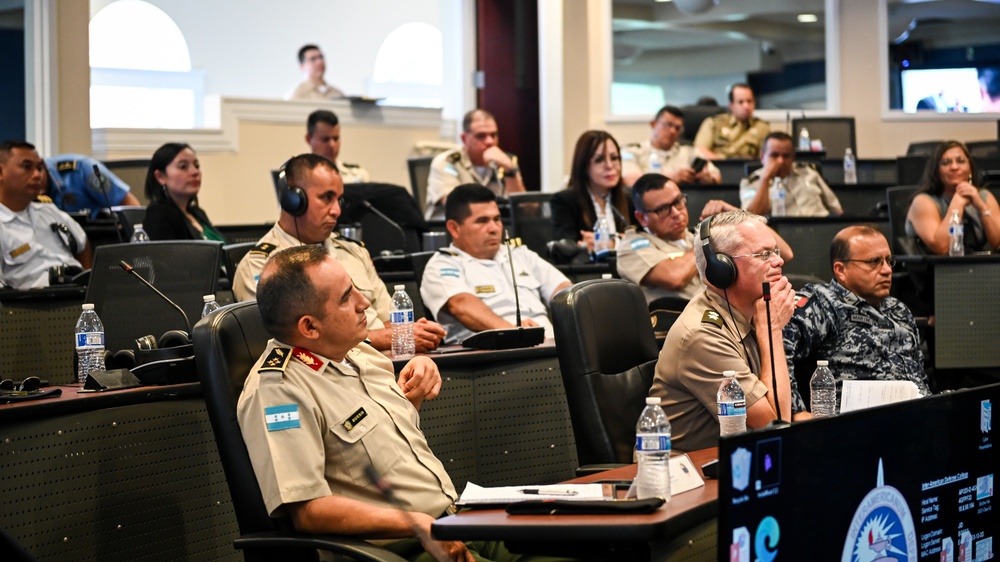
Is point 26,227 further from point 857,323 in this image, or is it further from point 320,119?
point 857,323

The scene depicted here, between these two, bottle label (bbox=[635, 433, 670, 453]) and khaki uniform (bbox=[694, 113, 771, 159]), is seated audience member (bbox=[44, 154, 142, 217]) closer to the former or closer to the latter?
khaki uniform (bbox=[694, 113, 771, 159])

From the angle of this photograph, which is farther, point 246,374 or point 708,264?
point 708,264

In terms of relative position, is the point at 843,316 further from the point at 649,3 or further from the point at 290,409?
the point at 649,3

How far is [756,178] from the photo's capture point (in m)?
7.10

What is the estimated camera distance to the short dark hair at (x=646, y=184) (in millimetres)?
4758

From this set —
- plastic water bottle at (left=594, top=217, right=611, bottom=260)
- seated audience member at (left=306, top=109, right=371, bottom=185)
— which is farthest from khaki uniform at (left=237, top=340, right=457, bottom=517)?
seated audience member at (left=306, top=109, right=371, bottom=185)

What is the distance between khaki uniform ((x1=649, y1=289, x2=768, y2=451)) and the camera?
9.00ft

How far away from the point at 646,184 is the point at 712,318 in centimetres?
206

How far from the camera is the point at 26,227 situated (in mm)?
5301

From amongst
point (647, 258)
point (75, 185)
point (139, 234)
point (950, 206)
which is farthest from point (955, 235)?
point (75, 185)

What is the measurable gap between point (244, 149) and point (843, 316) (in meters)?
6.14

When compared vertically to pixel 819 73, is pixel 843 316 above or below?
below

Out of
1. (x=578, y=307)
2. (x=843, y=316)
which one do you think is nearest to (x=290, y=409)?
(x=578, y=307)

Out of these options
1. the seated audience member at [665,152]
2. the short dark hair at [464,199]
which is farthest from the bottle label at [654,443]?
the seated audience member at [665,152]
